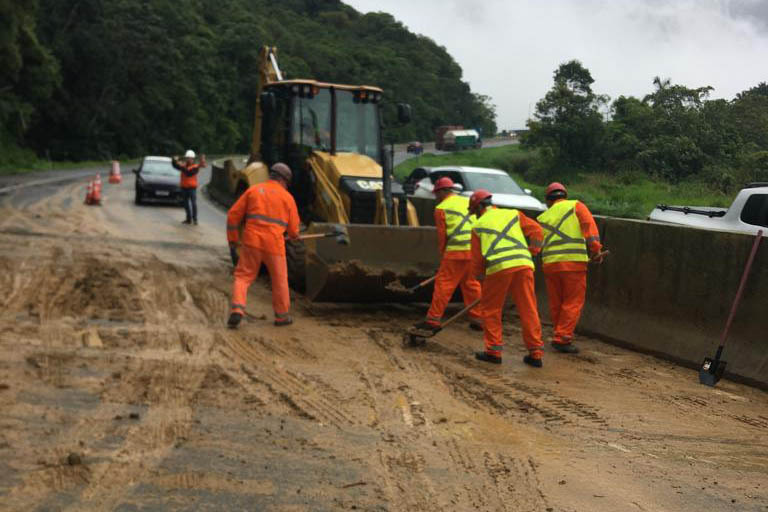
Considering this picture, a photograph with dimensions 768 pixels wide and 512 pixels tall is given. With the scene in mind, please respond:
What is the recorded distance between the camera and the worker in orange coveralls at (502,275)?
326 inches

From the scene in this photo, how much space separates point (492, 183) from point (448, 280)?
32.4ft

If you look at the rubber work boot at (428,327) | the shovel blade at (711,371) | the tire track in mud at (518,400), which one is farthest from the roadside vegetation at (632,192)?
the tire track in mud at (518,400)

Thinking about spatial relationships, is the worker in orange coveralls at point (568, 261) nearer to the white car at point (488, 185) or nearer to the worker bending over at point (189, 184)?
the white car at point (488, 185)

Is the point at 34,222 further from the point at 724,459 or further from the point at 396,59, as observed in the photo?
the point at 396,59

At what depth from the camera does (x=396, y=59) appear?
361 feet

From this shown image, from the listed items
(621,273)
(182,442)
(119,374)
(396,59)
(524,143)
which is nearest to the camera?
(182,442)

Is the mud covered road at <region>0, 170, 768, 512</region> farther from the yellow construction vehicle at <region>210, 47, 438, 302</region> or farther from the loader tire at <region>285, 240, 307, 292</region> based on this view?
the loader tire at <region>285, 240, 307, 292</region>

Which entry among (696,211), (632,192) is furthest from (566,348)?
(632,192)

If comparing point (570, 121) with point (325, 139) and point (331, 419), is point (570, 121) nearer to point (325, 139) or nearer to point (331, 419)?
point (325, 139)

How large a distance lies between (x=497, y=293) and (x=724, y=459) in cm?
313

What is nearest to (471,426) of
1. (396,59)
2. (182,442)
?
(182,442)

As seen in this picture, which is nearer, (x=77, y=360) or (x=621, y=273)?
(x=77, y=360)

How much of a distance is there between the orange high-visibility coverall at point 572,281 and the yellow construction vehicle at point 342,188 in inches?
69.1

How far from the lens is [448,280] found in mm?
9375
